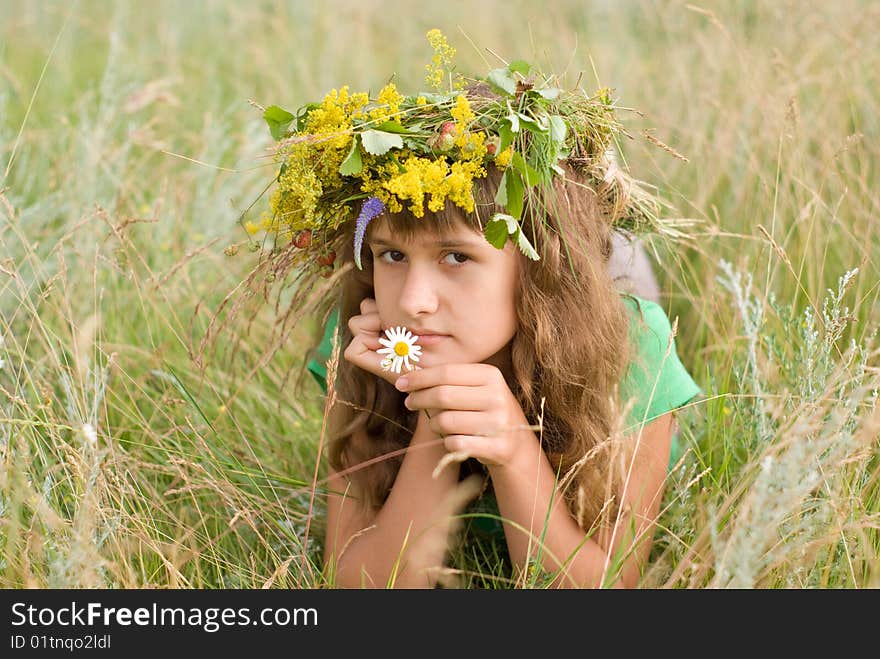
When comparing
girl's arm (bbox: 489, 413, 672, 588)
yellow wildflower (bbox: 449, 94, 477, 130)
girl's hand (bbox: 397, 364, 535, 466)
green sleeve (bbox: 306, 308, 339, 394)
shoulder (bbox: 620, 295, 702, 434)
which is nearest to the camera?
yellow wildflower (bbox: 449, 94, 477, 130)

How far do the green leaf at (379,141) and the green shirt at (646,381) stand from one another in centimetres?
79

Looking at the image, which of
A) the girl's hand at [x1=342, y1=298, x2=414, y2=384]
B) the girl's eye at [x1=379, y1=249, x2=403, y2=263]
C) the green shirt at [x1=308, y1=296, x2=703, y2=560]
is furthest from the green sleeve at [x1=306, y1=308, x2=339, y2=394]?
the girl's eye at [x1=379, y1=249, x2=403, y2=263]

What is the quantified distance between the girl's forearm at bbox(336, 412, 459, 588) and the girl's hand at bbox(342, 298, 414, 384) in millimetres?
217

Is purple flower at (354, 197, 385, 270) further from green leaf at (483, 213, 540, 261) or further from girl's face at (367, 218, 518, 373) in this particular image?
green leaf at (483, 213, 540, 261)

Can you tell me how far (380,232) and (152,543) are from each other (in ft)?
2.85

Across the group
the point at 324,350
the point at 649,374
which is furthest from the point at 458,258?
the point at 324,350

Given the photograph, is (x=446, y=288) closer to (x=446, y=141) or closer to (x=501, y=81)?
(x=446, y=141)

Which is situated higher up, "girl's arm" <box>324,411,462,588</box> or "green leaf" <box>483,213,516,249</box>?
"green leaf" <box>483,213,516,249</box>

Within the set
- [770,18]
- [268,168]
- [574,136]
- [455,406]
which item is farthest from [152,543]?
[770,18]

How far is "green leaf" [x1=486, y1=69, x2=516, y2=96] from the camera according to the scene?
2.08 metres

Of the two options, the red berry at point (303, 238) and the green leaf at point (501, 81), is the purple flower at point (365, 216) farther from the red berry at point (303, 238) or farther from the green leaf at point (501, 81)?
the green leaf at point (501, 81)

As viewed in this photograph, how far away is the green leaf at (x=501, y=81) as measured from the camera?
208 cm

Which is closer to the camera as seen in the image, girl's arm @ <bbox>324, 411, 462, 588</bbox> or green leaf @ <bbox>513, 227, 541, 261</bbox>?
green leaf @ <bbox>513, 227, 541, 261</bbox>
